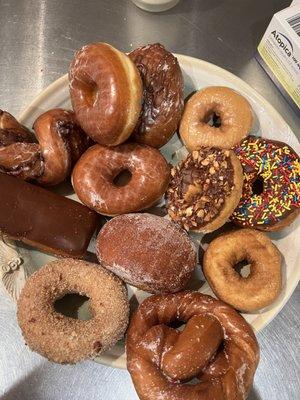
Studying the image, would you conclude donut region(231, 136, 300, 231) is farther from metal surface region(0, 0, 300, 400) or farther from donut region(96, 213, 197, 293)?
metal surface region(0, 0, 300, 400)

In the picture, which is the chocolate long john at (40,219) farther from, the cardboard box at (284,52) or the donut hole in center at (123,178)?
the cardboard box at (284,52)

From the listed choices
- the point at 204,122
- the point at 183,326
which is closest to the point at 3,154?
the point at 204,122

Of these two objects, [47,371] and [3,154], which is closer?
[3,154]

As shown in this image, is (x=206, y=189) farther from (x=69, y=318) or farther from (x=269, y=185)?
(x=69, y=318)

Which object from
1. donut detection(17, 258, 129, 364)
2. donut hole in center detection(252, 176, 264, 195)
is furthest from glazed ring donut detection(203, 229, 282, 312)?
donut detection(17, 258, 129, 364)

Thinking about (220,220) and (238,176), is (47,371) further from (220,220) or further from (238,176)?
(238,176)

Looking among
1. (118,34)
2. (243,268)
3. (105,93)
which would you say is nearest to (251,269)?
(243,268)
